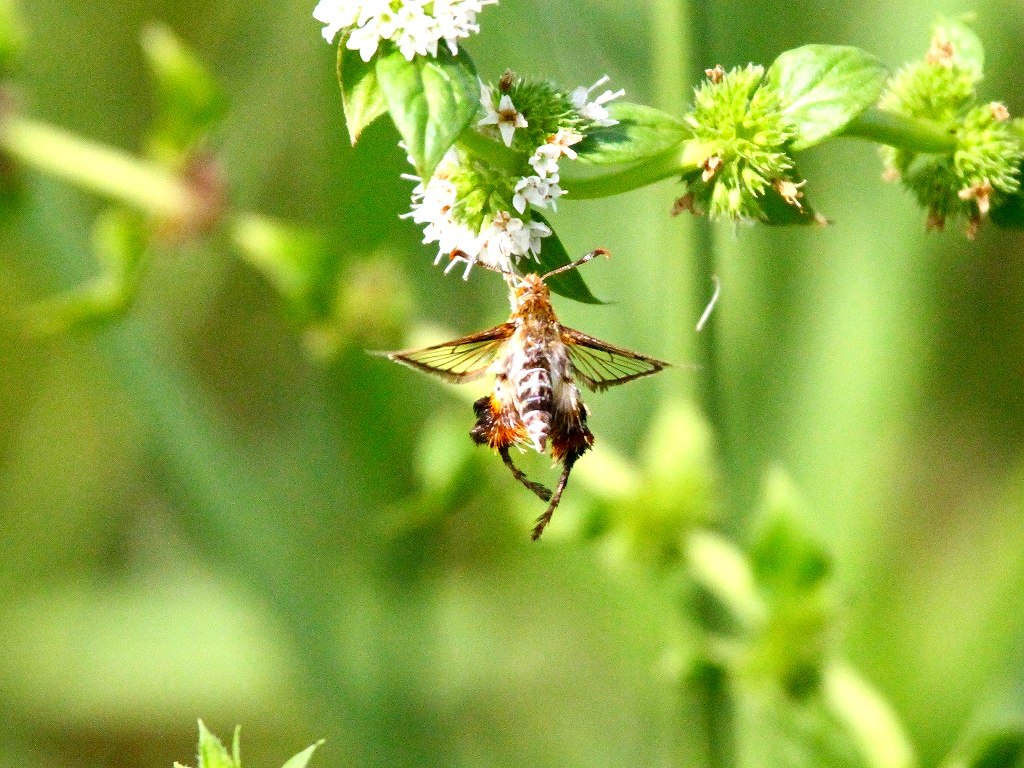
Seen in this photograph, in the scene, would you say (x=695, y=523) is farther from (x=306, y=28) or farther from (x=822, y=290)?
(x=306, y=28)

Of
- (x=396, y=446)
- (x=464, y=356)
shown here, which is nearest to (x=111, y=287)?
(x=396, y=446)

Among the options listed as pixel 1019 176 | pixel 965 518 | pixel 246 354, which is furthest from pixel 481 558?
pixel 1019 176

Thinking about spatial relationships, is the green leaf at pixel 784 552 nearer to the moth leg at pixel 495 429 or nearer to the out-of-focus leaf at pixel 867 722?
the out-of-focus leaf at pixel 867 722

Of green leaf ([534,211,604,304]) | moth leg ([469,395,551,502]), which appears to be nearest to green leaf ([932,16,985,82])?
green leaf ([534,211,604,304])

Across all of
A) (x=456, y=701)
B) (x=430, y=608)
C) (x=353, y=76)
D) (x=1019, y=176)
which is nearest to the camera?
(x=353, y=76)

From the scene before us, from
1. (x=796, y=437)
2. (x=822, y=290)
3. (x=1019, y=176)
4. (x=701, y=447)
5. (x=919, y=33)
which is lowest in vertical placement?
(x=1019, y=176)

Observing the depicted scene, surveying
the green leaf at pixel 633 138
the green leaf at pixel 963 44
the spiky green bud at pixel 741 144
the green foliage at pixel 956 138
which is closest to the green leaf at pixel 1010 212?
the green foliage at pixel 956 138
